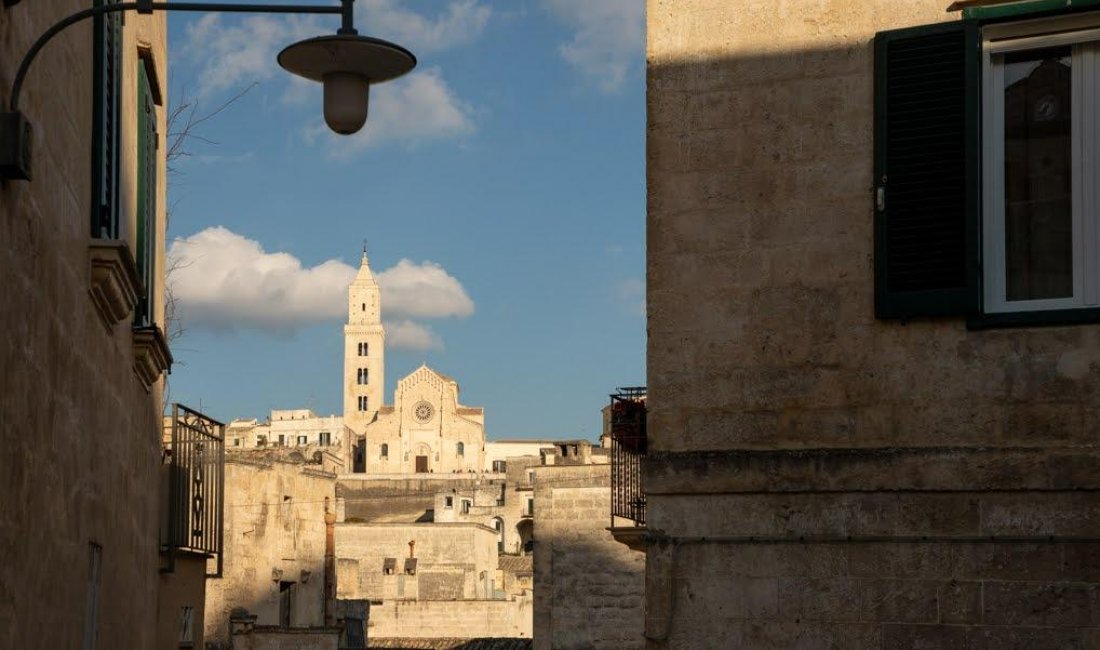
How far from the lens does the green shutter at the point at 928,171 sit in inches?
304

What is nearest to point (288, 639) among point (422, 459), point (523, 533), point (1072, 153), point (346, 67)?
point (1072, 153)

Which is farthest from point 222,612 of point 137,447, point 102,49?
point 102,49

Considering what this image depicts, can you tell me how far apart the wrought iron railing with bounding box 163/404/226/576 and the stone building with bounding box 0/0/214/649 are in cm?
69

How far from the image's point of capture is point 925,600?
7613mm

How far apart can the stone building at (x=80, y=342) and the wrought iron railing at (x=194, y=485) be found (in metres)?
0.69

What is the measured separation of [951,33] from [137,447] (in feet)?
18.0

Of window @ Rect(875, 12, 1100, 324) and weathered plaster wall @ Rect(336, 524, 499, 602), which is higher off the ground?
window @ Rect(875, 12, 1100, 324)

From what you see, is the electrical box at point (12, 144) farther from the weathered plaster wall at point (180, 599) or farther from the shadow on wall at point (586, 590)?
the shadow on wall at point (586, 590)

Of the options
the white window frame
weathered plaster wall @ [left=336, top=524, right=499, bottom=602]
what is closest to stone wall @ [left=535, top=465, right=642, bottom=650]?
the white window frame

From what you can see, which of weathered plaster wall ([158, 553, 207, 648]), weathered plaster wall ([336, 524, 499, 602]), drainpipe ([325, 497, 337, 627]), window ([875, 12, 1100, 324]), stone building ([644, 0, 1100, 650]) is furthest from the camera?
weathered plaster wall ([336, 524, 499, 602])

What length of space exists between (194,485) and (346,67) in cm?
783

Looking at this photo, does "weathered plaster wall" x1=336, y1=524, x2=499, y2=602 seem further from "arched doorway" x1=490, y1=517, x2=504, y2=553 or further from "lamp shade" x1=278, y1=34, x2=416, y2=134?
"lamp shade" x1=278, y1=34, x2=416, y2=134

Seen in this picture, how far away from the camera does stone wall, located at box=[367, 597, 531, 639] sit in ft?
193

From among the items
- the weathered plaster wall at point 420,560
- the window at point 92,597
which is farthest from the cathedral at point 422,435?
the window at point 92,597
